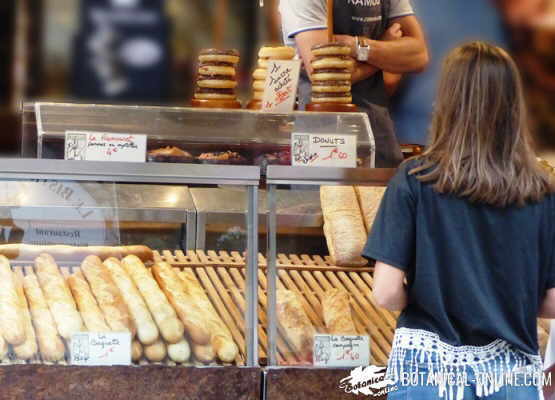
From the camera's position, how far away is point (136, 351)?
2.34 meters

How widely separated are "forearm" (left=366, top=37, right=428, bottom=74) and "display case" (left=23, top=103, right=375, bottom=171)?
78cm

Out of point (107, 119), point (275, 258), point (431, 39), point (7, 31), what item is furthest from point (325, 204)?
point (7, 31)

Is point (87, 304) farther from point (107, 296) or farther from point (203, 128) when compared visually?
point (203, 128)

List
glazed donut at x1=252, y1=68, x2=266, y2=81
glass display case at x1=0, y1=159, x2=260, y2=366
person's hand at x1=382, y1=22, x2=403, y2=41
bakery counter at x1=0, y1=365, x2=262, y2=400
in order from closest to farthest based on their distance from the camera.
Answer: bakery counter at x1=0, y1=365, x2=262, y2=400 → glass display case at x1=0, y1=159, x2=260, y2=366 → glazed donut at x1=252, y1=68, x2=266, y2=81 → person's hand at x1=382, y1=22, x2=403, y2=41

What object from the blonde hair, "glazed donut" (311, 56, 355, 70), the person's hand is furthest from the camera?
the person's hand

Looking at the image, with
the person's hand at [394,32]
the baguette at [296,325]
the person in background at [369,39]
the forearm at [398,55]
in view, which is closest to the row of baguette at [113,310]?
the baguette at [296,325]

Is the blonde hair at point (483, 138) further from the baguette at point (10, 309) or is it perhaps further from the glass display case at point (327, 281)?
the baguette at point (10, 309)

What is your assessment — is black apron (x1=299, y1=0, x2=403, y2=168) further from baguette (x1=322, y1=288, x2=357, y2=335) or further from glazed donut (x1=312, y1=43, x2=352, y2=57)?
baguette (x1=322, y1=288, x2=357, y2=335)

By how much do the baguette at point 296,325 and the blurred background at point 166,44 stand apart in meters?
2.66

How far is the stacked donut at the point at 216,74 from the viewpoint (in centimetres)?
289

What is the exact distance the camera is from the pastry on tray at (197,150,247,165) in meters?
2.69

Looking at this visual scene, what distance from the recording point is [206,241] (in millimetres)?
2617

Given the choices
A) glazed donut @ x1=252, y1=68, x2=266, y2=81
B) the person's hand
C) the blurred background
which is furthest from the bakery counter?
the blurred background

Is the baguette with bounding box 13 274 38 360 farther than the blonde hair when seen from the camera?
Yes
